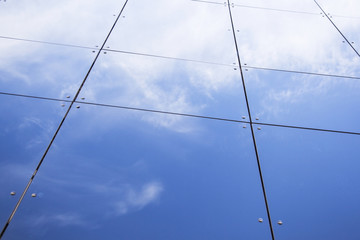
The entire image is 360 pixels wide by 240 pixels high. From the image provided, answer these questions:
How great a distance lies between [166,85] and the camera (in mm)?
2016

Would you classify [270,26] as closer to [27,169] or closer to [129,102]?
[129,102]

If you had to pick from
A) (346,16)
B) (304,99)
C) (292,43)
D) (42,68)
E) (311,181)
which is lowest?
(311,181)

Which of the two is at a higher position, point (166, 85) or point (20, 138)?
point (166, 85)

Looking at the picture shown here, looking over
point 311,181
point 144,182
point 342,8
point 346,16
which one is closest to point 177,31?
point 144,182

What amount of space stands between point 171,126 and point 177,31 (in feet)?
3.98

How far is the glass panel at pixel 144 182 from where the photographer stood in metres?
1.26

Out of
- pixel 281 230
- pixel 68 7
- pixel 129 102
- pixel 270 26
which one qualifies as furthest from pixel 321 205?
pixel 68 7

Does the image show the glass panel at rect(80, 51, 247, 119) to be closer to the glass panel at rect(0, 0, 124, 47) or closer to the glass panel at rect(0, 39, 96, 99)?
the glass panel at rect(0, 39, 96, 99)

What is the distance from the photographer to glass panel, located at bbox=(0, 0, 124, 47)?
2.33 m

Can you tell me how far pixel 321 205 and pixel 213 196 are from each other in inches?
22.7

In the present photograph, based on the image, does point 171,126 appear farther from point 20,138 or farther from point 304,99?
point 304,99

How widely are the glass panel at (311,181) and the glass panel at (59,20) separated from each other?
1699mm

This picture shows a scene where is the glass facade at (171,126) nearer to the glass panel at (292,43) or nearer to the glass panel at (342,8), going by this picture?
the glass panel at (292,43)

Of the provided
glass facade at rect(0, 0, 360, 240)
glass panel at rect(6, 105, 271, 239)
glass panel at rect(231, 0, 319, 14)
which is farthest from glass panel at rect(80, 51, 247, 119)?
glass panel at rect(231, 0, 319, 14)
